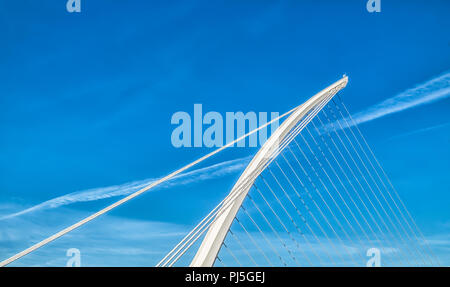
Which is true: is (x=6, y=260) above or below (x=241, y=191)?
below

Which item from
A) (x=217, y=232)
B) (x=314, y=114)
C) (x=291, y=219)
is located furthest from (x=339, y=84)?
(x=217, y=232)

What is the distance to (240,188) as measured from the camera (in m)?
12.9

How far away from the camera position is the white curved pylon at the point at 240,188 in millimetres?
10789

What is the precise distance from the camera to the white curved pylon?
10.8 metres

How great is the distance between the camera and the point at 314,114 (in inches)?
713

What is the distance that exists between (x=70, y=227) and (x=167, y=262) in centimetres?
218
